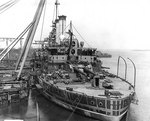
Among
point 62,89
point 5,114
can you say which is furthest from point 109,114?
point 5,114

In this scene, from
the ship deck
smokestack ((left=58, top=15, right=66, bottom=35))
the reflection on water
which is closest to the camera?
the ship deck

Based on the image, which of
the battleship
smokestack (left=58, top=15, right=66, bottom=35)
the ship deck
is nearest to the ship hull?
the battleship

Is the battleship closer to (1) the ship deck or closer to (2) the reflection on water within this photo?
(1) the ship deck

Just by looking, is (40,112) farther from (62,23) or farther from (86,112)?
(62,23)

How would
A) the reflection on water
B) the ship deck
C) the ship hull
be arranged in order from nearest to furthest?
the ship hull, the ship deck, the reflection on water

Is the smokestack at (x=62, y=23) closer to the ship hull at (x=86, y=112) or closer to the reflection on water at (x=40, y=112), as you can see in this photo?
the reflection on water at (x=40, y=112)

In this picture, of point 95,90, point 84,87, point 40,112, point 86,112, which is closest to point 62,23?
point 84,87

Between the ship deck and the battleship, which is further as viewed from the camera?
the ship deck

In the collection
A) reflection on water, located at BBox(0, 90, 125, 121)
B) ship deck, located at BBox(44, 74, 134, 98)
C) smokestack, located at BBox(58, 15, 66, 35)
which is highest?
smokestack, located at BBox(58, 15, 66, 35)

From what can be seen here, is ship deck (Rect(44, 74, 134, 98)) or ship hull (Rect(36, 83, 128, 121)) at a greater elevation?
ship deck (Rect(44, 74, 134, 98))

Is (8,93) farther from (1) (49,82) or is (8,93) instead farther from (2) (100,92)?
(2) (100,92)

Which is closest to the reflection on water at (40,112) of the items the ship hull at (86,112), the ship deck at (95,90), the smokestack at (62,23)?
the ship hull at (86,112)
